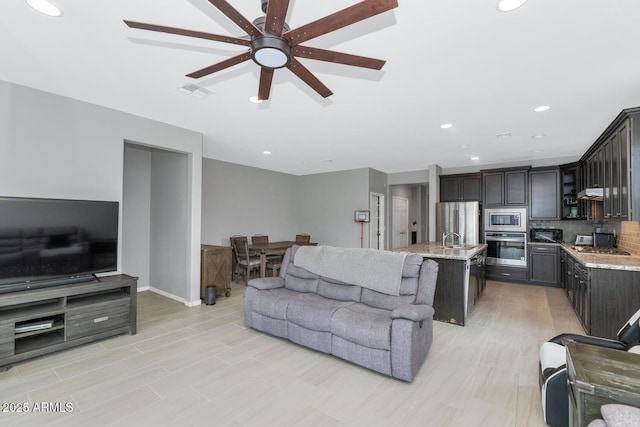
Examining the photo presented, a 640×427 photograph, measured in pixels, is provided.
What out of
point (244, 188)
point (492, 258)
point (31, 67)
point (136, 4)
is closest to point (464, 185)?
point (492, 258)

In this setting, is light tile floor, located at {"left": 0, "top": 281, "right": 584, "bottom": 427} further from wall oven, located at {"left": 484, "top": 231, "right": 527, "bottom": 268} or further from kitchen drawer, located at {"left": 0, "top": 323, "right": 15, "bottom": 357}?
wall oven, located at {"left": 484, "top": 231, "right": 527, "bottom": 268}

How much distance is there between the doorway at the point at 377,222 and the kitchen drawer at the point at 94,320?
5.44 m

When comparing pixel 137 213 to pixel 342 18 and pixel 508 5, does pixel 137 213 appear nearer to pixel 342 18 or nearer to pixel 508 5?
pixel 342 18

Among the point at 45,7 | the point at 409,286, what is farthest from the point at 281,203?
the point at 45,7

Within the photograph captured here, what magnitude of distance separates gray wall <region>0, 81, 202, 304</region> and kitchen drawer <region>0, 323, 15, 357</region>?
45.4 inches

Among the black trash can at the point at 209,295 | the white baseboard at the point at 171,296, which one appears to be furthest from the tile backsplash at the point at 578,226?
the white baseboard at the point at 171,296

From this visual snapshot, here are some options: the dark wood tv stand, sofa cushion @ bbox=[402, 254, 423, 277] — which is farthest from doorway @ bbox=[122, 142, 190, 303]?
sofa cushion @ bbox=[402, 254, 423, 277]

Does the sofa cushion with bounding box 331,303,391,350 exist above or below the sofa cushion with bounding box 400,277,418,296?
below

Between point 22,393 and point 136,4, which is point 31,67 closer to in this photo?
point 136,4

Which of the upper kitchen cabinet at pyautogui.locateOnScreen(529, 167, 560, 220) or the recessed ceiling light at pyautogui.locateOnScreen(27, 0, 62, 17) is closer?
the recessed ceiling light at pyautogui.locateOnScreen(27, 0, 62, 17)

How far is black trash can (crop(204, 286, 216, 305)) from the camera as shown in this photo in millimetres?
4434

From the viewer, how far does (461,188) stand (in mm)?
6750

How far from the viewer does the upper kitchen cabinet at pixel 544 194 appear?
577 cm

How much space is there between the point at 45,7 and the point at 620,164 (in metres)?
5.72
